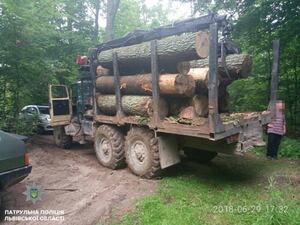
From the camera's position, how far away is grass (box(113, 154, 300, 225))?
4.07m

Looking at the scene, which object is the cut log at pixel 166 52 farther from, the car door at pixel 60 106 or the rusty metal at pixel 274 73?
the car door at pixel 60 106

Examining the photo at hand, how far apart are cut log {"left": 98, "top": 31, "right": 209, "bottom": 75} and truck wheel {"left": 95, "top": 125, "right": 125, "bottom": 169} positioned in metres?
1.52

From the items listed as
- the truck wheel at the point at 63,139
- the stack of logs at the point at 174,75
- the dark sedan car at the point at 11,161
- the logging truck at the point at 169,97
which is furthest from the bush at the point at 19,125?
the dark sedan car at the point at 11,161

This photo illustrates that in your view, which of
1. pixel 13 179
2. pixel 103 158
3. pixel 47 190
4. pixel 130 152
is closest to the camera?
pixel 13 179

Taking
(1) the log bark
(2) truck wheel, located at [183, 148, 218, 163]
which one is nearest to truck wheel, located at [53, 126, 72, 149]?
(1) the log bark

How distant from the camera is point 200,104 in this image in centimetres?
582

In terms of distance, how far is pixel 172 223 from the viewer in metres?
4.01

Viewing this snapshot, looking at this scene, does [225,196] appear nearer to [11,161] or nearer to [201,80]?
[201,80]

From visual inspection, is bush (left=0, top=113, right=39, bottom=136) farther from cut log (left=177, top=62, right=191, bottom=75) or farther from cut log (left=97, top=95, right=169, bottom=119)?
cut log (left=177, top=62, right=191, bottom=75)

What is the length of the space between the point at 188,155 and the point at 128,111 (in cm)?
216

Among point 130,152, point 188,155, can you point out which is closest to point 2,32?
point 130,152

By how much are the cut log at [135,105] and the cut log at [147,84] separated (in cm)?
18

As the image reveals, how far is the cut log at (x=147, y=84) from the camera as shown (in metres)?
5.58

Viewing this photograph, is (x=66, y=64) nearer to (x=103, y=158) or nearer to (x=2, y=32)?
(x=2, y=32)
